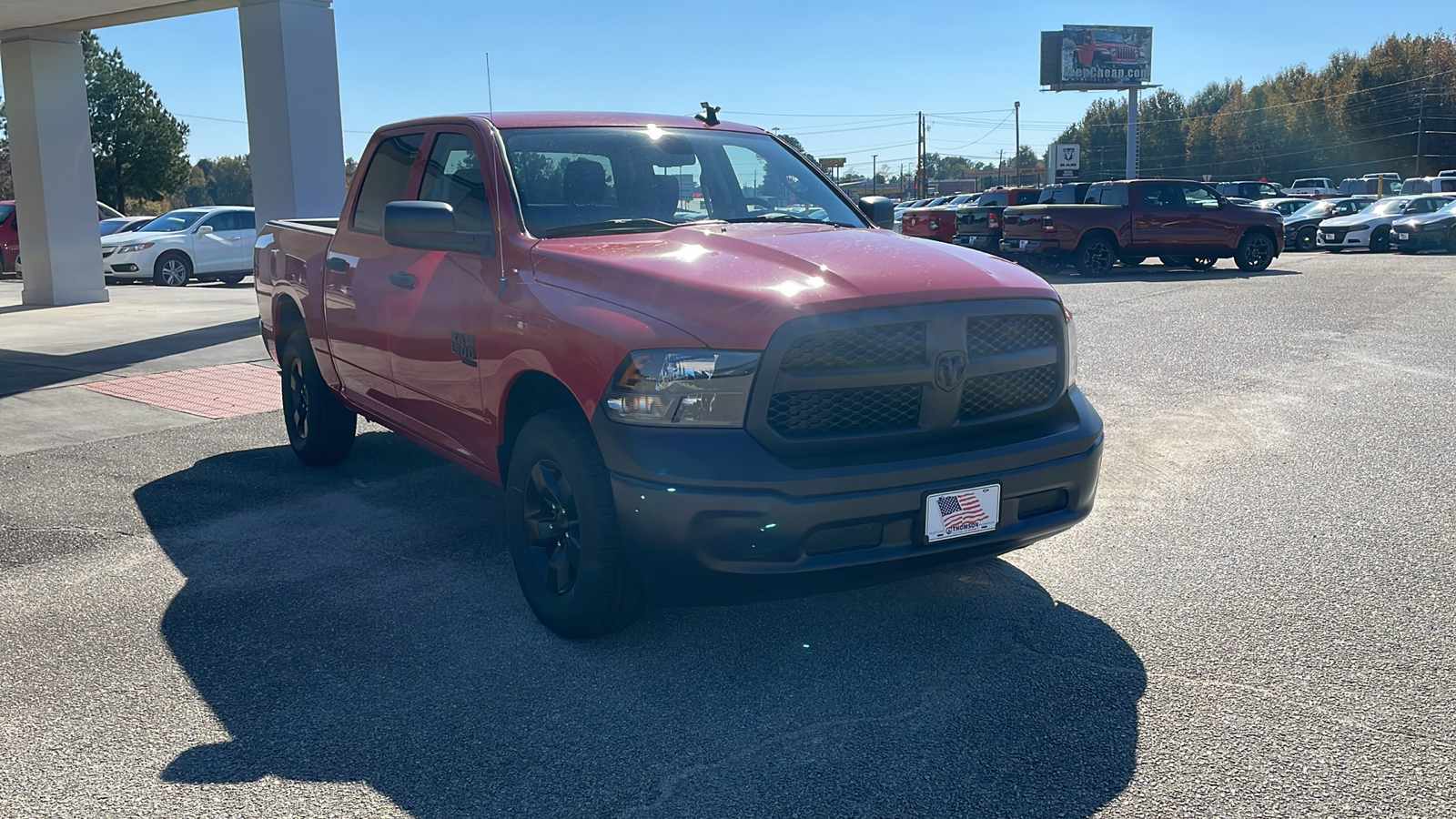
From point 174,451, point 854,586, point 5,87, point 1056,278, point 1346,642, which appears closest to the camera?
point 854,586

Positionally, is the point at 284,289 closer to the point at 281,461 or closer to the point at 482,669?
the point at 281,461

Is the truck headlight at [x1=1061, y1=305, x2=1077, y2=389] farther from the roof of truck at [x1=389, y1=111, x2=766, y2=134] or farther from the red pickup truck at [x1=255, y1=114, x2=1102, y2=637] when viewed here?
the roof of truck at [x1=389, y1=111, x2=766, y2=134]

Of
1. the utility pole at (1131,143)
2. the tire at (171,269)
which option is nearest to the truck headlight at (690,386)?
the tire at (171,269)

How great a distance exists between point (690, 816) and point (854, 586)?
3.17 ft

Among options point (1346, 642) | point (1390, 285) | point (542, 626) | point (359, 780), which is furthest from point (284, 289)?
point (1390, 285)

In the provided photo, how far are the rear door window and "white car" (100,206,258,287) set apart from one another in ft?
58.9

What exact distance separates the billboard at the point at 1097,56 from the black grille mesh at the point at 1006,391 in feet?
238

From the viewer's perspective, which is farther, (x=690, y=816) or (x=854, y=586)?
(x=854, y=586)

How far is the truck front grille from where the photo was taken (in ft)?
11.5

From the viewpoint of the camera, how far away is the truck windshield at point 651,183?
181 inches

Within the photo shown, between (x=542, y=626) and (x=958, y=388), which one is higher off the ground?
(x=958, y=388)

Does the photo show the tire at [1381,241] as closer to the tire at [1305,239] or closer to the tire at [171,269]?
the tire at [1305,239]

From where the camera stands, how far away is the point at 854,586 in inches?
143

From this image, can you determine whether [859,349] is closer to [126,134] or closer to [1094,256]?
[1094,256]
